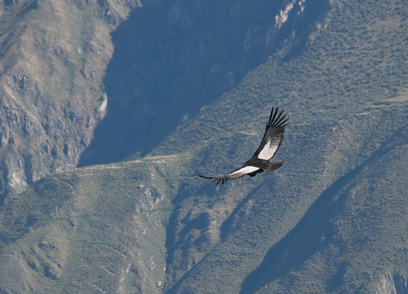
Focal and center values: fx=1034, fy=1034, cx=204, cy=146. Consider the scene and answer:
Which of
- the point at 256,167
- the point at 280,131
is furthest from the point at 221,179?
the point at 280,131

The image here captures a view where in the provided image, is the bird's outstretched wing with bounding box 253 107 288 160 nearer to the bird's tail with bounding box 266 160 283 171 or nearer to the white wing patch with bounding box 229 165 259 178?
the bird's tail with bounding box 266 160 283 171

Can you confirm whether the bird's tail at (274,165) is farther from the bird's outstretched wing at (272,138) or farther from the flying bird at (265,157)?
the bird's outstretched wing at (272,138)

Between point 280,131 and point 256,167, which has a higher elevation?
point 280,131

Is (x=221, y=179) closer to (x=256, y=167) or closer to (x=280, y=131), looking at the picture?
(x=256, y=167)

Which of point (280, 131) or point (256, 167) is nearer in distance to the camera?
point (256, 167)

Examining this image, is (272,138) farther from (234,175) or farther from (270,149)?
(234,175)

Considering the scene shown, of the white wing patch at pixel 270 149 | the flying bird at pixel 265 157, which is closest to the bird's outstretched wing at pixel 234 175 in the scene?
the flying bird at pixel 265 157

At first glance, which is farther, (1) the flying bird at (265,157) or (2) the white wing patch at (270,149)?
(2) the white wing patch at (270,149)

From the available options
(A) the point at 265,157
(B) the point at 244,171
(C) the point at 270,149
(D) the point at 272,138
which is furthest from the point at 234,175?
(D) the point at 272,138
